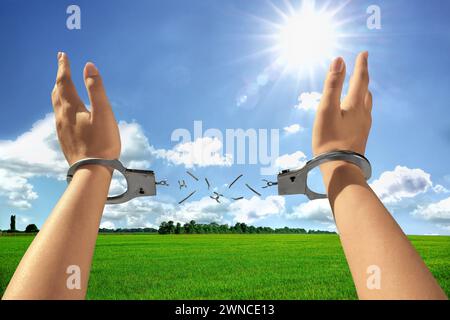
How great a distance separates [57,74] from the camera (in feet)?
7.73

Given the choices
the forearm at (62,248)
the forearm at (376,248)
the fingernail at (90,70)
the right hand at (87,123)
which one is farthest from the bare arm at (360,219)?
the fingernail at (90,70)

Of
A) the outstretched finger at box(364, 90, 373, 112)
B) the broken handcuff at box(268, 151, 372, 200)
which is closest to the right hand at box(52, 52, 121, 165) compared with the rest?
the broken handcuff at box(268, 151, 372, 200)

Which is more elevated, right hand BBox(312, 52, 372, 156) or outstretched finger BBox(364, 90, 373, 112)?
outstretched finger BBox(364, 90, 373, 112)

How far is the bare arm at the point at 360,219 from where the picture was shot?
1.05 m

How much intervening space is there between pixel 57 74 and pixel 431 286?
2219mm

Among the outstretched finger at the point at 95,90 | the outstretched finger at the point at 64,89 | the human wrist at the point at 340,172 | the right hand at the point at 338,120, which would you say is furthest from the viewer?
the outstretched finger at the point at 64,89

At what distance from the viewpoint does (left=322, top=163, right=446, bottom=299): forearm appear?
1.04m

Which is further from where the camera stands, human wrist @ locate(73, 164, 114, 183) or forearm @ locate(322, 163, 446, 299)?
human wrist @ locate(73, 164, 114, 183)

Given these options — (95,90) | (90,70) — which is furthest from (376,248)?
(90,70)

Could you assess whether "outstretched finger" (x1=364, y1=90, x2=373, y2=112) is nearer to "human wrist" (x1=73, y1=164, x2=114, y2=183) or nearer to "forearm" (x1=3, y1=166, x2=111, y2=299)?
"human wrist" (x1=73, y1=164, x2=114, y2=183)

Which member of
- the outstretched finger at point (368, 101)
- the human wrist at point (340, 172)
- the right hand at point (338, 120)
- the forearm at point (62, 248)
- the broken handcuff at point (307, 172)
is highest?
the outstretched finger at point (368, 101)

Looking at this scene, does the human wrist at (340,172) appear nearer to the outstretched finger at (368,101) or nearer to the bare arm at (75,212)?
the outstretched finger at (368,101)

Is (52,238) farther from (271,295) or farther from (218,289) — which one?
(218,289)

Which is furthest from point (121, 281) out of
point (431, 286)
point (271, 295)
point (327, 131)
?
point (431, 286)
